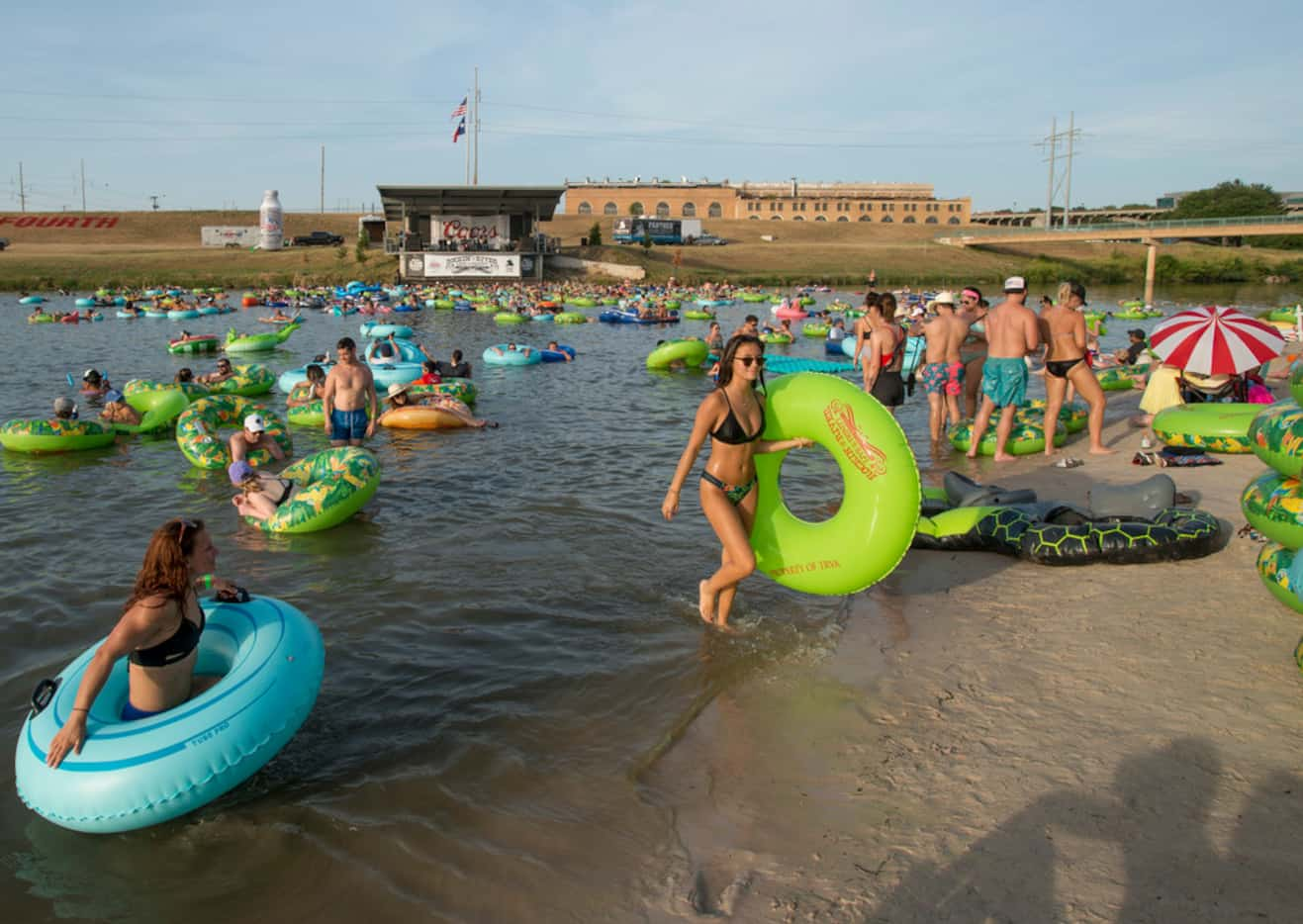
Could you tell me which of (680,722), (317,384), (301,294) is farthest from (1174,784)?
(301,294)

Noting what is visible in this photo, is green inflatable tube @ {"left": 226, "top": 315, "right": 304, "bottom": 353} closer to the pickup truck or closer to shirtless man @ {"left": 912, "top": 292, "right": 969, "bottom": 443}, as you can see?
shirtless man @ {"left": 912, "top": 292, "right": 969, "bottom": 443}

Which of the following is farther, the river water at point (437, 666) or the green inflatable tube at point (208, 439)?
the green inflatable tube at point (208, 439)

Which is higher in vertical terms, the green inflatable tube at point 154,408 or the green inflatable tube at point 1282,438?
the green inflatable tube at point 1282,438

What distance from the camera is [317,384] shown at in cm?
1297

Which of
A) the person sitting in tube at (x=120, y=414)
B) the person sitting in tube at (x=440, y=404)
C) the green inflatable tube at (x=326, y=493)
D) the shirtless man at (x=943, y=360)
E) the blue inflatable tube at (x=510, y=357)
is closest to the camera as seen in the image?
the green inflatable tube at (x=326, y=493)

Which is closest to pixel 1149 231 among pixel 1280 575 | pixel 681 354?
pixel 681 354

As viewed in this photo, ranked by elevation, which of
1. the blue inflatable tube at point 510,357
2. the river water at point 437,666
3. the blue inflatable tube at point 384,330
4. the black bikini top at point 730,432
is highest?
the blue inflatable tube at point 384,330

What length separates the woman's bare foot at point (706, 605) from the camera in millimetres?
5824

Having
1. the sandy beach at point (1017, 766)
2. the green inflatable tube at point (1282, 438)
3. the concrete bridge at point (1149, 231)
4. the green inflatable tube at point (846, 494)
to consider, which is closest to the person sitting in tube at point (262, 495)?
the green inflatable tube at point (846, 494)

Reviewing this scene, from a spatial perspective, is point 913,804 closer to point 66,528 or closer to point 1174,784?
point 1174,784

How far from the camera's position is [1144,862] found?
130 inches

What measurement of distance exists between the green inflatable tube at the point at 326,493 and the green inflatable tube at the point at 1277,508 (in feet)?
21.7

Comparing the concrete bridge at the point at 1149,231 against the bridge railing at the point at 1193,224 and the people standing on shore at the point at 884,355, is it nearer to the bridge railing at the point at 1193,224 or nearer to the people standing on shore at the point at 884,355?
the bridge railing at the point at 1193,224

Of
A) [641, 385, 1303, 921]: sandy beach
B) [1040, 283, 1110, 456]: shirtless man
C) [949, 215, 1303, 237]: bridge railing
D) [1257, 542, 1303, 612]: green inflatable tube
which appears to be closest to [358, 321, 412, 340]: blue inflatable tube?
[1040, 283, 1110, 456]: shirtless man
